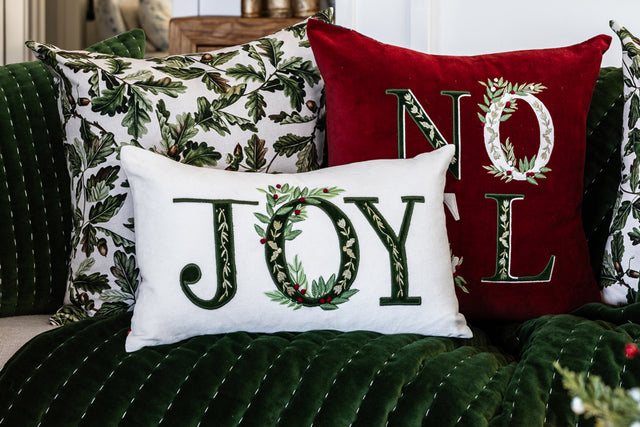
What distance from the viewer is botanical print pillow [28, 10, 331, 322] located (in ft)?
3.34

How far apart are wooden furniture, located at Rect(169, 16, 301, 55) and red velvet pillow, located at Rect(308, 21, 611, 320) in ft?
4.21

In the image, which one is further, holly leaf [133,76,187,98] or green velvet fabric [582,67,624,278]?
green velvet fabric [582,67,624,278]

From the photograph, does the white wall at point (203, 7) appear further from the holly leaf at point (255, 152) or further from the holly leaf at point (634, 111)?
the holly leaf at point (634, 111)

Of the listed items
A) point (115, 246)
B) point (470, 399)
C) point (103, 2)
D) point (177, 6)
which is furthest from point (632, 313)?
point (103, 2)

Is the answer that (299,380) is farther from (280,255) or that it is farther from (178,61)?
(178,61)

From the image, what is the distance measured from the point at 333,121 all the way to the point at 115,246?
14.8 inches

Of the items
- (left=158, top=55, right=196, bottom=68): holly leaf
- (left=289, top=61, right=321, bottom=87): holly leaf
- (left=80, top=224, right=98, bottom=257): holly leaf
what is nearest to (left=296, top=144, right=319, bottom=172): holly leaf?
(left=289, top=61, right=321, bottom=87): holly leaf

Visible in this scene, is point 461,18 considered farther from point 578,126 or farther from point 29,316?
point 29,316

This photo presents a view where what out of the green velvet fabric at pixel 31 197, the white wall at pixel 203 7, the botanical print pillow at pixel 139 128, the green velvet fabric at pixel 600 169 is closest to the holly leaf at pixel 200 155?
the botanical print pillow at pixel 139 128

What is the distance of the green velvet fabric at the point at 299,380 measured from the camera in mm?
720

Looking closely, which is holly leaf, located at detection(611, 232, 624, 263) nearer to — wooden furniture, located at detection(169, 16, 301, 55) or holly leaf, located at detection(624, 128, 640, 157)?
holly leaf, located at detection(624, 128, 640, 157)

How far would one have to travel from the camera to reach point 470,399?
73 cm

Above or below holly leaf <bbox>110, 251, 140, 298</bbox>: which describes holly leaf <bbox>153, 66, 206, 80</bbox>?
above

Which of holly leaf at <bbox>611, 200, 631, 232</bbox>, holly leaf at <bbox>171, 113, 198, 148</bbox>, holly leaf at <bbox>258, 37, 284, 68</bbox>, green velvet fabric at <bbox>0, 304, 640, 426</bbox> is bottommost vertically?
A: green velvet fabric at <bbox>0, 304, 640, 426</bbox>
